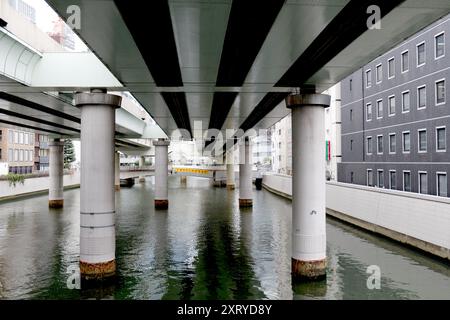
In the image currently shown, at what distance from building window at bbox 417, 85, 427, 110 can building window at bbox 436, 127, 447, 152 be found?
283cm

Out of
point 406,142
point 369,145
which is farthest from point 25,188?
point 406,142

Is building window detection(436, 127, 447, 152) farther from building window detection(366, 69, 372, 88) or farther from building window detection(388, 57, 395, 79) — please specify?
building window detection(366, 69, 372, 88)

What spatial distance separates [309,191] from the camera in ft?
48.0

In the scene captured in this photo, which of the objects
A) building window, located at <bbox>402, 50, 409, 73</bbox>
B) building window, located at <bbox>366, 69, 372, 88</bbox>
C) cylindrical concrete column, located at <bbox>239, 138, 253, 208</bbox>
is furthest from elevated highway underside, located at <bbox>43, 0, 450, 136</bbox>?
building window, located at <bbox>366, 69, 372, 88</bbox>

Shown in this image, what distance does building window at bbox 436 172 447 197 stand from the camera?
98.6 feet

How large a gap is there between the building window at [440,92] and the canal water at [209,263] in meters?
13.5

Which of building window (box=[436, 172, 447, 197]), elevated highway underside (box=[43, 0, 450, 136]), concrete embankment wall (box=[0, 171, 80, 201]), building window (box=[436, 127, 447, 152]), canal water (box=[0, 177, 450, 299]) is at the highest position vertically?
elevated highway underside (box=[43, 0, 450, 136])

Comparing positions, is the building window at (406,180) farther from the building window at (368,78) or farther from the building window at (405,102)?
the building window at (368,78)

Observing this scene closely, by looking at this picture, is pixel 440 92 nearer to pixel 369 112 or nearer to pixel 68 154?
pixel 369 112

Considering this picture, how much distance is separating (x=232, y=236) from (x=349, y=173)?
1156 inches

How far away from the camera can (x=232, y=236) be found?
23.7m

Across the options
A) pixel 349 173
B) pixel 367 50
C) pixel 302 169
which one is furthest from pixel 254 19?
pixel 349 173

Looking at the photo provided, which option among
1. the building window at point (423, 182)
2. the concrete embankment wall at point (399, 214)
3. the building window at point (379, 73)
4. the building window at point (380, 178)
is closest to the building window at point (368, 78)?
the building window at point (379, 73)
